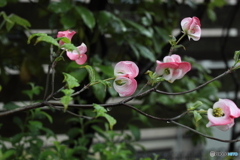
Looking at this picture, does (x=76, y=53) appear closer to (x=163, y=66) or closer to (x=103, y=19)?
(x=163, y=66)

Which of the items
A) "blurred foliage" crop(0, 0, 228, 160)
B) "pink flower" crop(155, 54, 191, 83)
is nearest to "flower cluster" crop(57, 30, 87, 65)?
"pink flower" crop(155, 54, 191, 83)

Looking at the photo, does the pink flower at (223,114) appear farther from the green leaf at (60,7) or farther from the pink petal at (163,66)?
the green leaf at (60,7)

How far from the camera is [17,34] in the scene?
1.28 m

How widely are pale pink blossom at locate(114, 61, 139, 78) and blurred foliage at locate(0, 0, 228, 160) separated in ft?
1.28

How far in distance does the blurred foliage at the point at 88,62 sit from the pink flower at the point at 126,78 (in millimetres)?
391

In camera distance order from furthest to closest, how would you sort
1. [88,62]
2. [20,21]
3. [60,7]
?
[88,62]
[60,7]
[20,21]

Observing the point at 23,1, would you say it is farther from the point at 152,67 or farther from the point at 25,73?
the point at 152,67

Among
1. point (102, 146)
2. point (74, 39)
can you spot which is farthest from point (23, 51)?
point (102, 146)

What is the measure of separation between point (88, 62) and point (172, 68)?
0.63 metres

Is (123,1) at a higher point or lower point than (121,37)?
higher

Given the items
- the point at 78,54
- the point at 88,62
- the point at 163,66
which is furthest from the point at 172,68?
the point at 88,62

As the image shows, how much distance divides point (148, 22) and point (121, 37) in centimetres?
13

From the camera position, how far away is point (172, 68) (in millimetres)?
464

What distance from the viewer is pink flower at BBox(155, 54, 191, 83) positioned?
1.51ft
